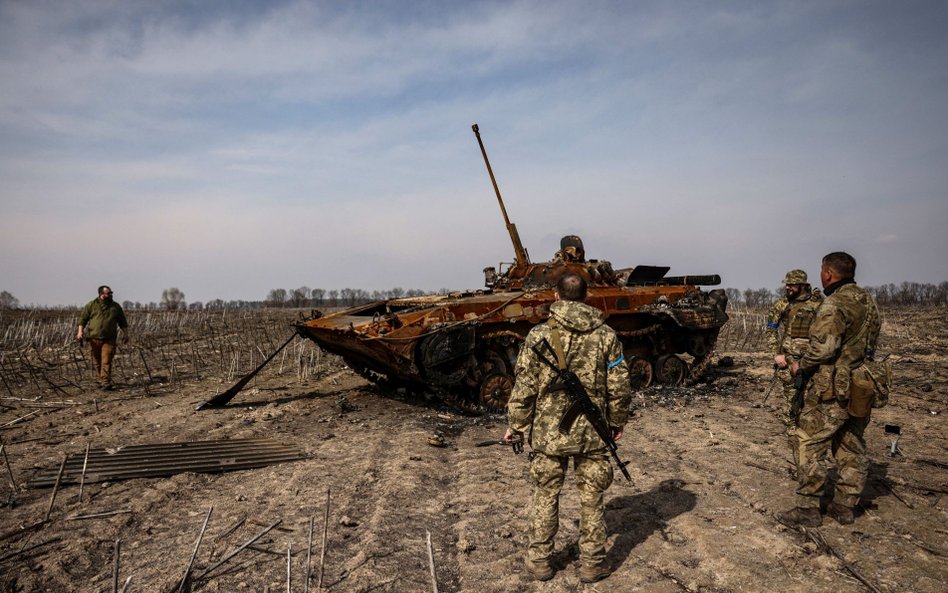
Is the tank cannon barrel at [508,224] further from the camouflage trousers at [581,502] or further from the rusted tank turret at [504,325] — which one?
the camouflage trousers at [581,502]

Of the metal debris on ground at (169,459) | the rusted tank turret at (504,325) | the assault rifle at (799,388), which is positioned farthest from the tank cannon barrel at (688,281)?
the metal debris on ground at (169,459)

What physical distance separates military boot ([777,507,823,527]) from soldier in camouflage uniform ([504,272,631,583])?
5.64ft

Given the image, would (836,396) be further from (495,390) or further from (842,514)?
(495,390)

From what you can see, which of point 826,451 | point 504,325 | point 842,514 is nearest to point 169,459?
point 504,325

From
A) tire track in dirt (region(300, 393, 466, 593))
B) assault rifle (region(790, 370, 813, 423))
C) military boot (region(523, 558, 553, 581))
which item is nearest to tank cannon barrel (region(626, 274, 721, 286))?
tire track in dirt (region(300, 393, 466, 593))

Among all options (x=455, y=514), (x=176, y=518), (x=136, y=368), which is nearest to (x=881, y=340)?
(x=455, y=514)

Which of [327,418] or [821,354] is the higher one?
[821,354]

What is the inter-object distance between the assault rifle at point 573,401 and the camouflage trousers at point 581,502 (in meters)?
0.18

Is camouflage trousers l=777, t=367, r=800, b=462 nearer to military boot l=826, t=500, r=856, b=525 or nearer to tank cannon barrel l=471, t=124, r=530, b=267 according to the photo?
military boot l=826, t=500, r=856, b=525

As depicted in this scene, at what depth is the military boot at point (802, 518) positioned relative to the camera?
4148 mm

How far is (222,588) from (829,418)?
14.2 feet

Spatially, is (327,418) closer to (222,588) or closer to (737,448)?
(222,588)

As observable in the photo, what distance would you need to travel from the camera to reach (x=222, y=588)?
11.3 feet

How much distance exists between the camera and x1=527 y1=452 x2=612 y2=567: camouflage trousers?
3.50 m
